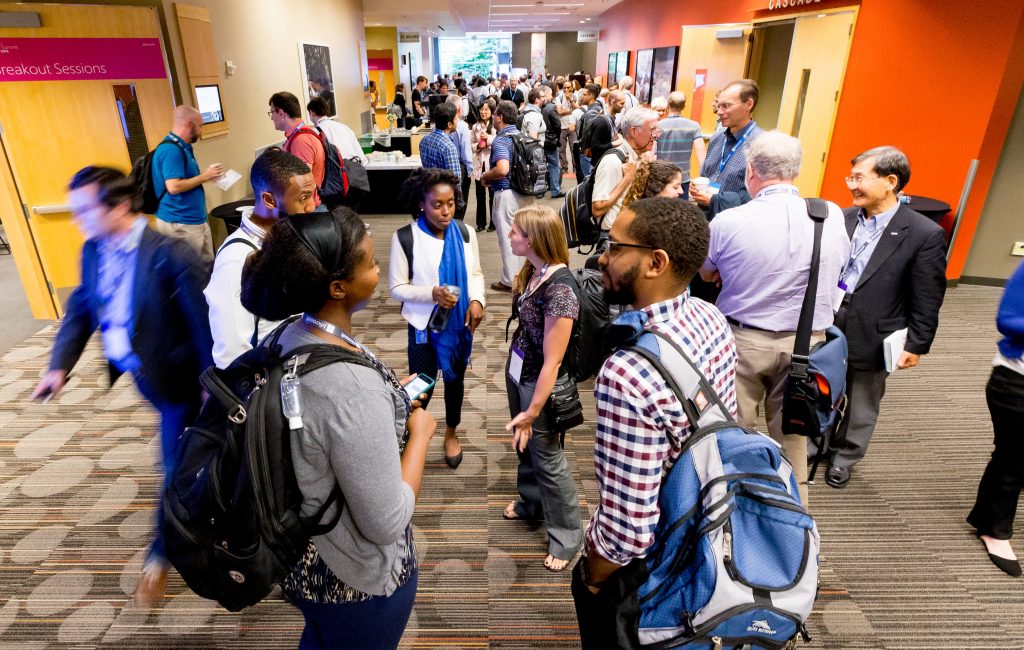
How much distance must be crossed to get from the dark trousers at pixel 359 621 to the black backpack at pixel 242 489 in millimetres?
251

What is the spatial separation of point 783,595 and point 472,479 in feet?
7.22

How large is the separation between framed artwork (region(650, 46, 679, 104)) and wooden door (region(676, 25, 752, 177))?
1.85 metres

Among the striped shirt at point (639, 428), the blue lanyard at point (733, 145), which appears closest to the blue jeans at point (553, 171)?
the blue lanyard at point (733, 145)

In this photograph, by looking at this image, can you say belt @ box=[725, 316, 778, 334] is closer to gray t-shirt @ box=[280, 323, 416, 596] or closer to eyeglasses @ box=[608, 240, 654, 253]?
eyeglasses @ box=[608, 240, 654, 253]

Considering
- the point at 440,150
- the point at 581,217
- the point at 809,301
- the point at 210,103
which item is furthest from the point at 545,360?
the point at 210,103

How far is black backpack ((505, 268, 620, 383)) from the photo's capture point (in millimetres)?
2158

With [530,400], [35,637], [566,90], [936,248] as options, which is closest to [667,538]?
[530,400]

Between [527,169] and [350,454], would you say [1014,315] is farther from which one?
[527,169]

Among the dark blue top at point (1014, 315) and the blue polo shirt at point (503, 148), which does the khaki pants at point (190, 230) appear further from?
the dark blue top at point (1014, 315)

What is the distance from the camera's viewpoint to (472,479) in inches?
123

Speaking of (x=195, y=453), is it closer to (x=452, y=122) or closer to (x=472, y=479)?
(x=472, y=479)

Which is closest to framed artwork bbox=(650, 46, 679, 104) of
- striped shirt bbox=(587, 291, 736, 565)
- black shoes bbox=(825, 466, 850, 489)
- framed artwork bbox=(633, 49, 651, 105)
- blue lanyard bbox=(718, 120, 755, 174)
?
framed artwork bbox=(633, 49, 651, 105)

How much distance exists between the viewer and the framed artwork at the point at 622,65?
16344mm

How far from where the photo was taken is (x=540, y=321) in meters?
2.17
